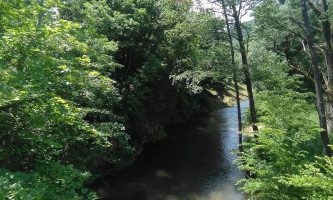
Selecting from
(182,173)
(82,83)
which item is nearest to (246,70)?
(182,173)

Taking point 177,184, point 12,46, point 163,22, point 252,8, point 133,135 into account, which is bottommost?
point 177,184

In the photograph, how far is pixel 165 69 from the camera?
60.3 feet

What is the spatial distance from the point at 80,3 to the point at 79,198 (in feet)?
48.1

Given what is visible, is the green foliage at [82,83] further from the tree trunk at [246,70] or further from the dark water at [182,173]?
the dark water at [182,173]

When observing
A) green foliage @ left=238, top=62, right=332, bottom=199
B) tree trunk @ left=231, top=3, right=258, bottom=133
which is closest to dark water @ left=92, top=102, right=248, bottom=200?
tree trunk @ left=231, top=3, right=258, bottom=133

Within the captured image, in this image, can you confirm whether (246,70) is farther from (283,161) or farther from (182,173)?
(182,173)

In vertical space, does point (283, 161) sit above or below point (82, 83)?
→ below

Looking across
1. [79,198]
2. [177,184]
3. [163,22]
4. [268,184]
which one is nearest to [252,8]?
[163,22]

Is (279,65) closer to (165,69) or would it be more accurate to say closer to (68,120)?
(165,69)

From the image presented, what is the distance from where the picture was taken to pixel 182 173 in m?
13.6

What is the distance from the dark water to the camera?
11.2 meters

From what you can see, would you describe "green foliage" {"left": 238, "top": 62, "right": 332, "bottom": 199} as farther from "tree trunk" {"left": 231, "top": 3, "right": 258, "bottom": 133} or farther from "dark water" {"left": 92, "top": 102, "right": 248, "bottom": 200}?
"dark water" {"left": 92, "top": 102, "right": 248, "bottom": 200}

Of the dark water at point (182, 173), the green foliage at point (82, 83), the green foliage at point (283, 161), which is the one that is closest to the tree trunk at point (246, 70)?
the green foliage at point (283, 161)

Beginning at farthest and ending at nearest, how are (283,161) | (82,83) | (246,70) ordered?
(246,70)
(283,161)
(82,83)
